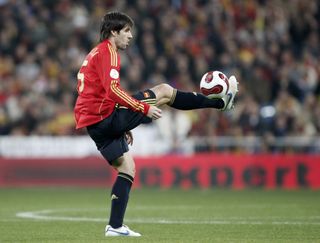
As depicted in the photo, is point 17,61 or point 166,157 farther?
point 17,61

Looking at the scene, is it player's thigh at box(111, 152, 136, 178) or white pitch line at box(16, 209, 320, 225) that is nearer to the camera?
player's thigh at box(111, 152, 136, 178)

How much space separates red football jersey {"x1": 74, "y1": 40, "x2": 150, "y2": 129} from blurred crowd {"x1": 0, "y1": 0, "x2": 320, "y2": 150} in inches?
450

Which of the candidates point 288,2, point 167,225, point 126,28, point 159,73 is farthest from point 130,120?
point 288,2

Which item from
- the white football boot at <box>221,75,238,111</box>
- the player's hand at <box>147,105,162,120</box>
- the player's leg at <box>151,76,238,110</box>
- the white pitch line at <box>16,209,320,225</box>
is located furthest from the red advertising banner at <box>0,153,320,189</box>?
the player's hand at <box>147,105,162,120</box>

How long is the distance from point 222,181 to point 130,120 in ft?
36.9

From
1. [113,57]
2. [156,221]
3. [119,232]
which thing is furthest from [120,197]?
[156,221]

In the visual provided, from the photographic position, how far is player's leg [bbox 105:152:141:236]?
9.45 meters

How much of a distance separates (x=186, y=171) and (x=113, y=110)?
11.2 meters

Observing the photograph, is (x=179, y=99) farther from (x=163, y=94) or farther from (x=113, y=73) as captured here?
(x=113, y=73)

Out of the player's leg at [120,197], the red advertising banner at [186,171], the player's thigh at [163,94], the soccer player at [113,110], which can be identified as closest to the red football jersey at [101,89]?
the soccer player at [113,110]

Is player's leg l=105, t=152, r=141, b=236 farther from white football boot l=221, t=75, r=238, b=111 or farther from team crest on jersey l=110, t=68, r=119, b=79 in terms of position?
white football boot l=221, t=75, r=238, b=111

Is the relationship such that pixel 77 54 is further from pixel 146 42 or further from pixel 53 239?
pixel 53 239

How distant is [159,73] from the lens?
74.5ft

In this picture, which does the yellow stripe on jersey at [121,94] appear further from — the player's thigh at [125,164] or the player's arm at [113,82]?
the player's thigh at [125,164]
